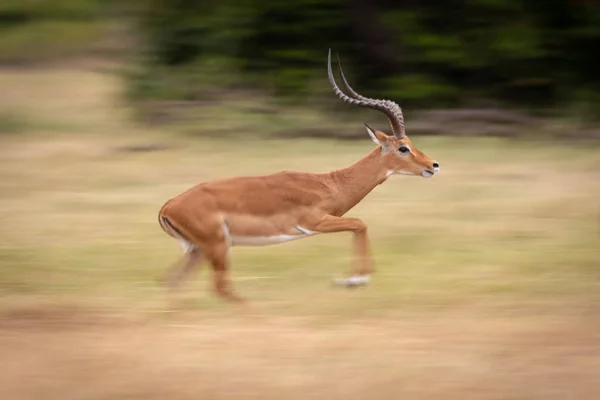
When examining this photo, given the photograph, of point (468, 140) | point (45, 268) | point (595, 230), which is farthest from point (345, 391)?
point (468, 140)

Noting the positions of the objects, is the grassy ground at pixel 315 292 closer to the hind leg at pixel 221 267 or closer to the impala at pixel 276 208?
the hind leg at pixel 221 267

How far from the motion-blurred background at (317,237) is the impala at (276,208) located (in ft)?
0.93

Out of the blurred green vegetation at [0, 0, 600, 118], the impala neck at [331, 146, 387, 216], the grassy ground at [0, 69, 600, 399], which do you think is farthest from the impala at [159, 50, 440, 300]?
the blurred green vegetation at [0, 0, 600, 118]

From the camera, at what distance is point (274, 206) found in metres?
6.88

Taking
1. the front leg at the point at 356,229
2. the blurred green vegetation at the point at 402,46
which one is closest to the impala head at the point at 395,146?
the front leg at the point at 356,229

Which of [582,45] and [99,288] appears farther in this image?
[582,45]

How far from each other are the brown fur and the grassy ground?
1.25 ft

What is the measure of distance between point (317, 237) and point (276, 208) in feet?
7.14

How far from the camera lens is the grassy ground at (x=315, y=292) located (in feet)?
18.5

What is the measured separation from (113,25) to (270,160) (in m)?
13.8

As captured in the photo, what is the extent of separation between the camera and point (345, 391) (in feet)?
17.9

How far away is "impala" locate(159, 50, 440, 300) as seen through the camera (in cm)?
662

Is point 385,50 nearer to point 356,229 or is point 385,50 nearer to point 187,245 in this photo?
point 356,229

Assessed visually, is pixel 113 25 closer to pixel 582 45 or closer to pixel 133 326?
pixel 582 45
